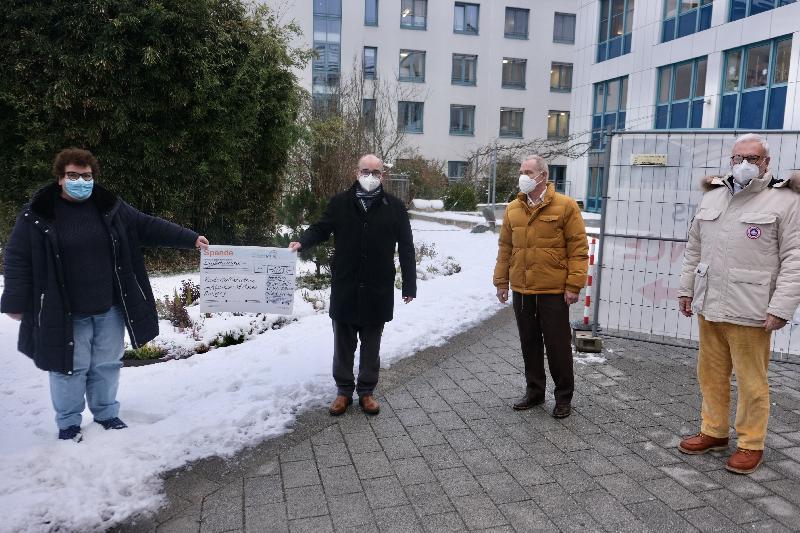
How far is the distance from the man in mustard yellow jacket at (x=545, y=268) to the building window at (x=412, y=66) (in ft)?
108

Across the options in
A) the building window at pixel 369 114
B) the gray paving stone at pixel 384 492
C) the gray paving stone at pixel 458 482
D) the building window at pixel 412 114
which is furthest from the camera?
the building window at pixel 412 114

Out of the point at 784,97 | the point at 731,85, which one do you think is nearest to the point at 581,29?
the point at 731,85

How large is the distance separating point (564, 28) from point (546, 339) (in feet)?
126

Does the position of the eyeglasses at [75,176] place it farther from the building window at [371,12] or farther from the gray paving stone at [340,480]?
the building window at [371,12]

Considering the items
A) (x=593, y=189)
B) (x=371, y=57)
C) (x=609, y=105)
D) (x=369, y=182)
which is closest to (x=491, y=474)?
(x=369, y=182)

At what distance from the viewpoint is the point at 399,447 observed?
405 centimetres

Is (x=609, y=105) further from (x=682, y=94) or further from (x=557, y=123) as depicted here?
(x=557, y=123)

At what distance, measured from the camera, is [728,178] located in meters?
3.78

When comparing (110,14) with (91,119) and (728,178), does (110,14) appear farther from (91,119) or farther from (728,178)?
(728,178)

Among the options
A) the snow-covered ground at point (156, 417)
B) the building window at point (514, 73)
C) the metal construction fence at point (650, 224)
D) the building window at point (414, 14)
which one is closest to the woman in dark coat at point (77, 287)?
the snow-covered ground at point (156, 417)

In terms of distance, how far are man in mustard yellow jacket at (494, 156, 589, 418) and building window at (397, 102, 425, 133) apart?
3233 centimetres

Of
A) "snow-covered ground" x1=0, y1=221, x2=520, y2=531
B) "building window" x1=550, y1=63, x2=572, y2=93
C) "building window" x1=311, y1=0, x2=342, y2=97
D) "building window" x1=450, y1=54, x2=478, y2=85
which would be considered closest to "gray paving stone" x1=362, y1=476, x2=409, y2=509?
"snow-covered ground" x1=0, y1=221, x2=520, y2=531

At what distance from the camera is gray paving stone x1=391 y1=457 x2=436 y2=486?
11.8 ft

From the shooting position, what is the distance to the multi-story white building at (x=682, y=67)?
58.6 feet
